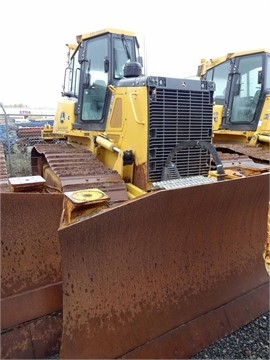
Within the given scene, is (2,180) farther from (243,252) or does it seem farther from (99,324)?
(243,252)

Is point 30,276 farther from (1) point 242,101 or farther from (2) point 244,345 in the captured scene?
(1) point 242,101

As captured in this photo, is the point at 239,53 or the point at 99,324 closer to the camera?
the point at 99,324

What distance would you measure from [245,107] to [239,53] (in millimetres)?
1194

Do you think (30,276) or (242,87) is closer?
(30,276)

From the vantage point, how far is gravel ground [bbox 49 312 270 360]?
2240mm

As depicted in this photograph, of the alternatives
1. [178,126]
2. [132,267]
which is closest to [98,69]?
[178,126]

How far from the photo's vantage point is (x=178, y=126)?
395cm

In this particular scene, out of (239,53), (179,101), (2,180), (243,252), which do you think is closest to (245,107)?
(239,53)

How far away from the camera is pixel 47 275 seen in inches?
87.2

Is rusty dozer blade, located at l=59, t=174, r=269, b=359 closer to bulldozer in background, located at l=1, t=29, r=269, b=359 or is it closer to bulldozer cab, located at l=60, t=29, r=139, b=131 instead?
bulldozer in background, located at l=1, t=29, r=269, b=359

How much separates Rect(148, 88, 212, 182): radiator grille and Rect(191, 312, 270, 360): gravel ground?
1.93m

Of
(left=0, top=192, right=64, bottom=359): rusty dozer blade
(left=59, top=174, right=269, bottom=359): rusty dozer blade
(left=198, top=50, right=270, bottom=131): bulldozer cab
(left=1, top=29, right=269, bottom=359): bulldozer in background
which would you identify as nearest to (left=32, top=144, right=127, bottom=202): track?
(left=1, top=29, right=269, bottom=359): bulldozer in background

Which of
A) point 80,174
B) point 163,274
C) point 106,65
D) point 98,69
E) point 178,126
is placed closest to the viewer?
point 163,274

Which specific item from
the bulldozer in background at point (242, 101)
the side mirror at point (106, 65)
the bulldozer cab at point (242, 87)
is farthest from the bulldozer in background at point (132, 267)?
the bulldozer cab at point (242, 87)
